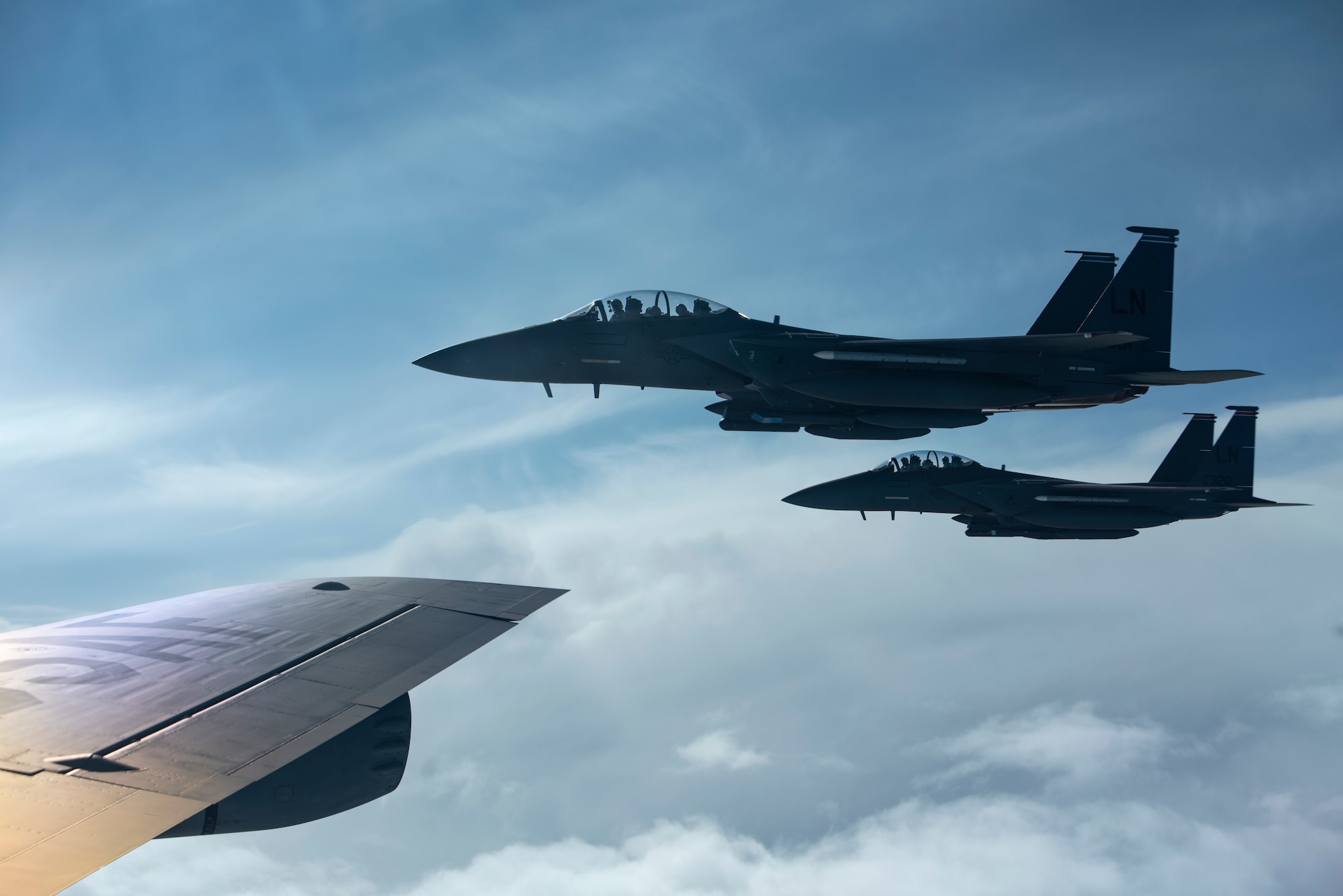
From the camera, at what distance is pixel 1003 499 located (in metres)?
33.0

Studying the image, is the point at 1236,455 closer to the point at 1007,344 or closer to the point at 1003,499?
the point at 1003,499

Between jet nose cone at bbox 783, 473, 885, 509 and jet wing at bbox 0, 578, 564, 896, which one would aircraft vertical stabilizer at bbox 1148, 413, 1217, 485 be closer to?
jet nose cone at bbox 783, 473, 885, 509

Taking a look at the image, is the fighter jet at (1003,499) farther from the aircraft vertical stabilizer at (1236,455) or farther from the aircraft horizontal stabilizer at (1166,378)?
the aircraft vertical stabilizer at (1236,455)

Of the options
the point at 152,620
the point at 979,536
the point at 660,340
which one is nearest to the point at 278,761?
the point at 152,620

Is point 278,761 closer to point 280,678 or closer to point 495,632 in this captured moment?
point 280,678

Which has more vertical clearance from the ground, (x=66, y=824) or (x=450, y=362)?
(x=450, y=362)

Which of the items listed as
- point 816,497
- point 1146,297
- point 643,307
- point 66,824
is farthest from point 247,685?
point 1146,297

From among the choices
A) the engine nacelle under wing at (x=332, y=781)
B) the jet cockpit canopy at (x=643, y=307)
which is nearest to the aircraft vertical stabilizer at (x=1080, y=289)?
the jet cockpit canopy at (x=643, y=307)

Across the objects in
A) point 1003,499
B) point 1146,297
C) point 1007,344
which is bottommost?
point 1003,499

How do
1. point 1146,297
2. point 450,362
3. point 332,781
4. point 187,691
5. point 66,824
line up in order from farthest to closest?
1. point 1146,297
2. point 450,362
3. point 332,781
4. point 187,691
5. point 66,824

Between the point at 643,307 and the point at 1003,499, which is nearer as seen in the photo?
the point at 643,307

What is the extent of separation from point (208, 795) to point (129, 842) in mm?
1057

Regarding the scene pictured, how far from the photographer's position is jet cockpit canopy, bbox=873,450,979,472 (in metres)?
33.1

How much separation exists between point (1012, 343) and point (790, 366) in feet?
22.1
